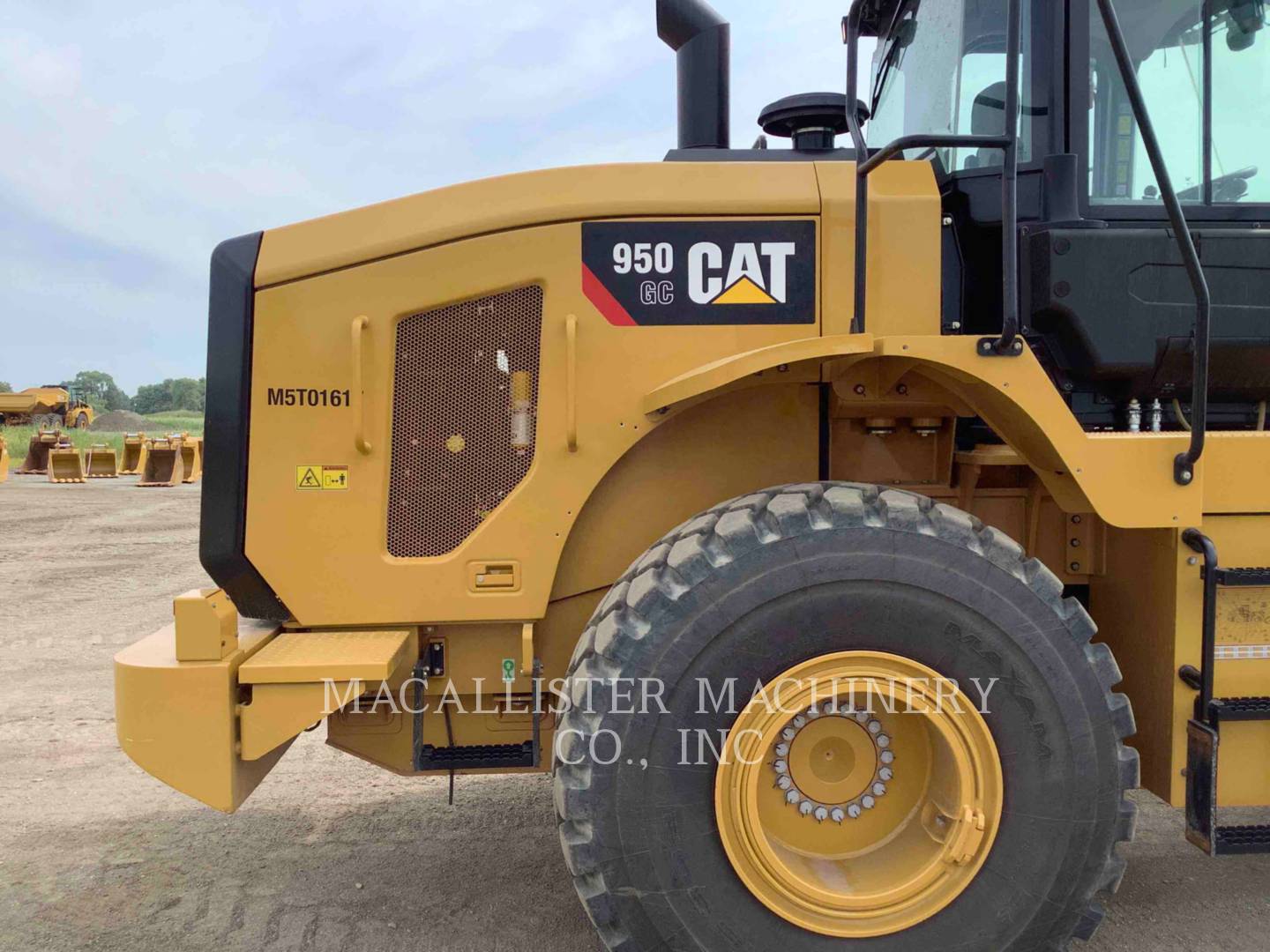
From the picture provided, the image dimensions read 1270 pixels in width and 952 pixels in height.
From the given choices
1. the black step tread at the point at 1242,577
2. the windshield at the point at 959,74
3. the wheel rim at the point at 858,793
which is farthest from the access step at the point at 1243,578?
the windshield at the point at 959,74

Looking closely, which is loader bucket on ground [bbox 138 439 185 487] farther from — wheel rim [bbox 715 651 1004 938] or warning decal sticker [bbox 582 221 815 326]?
wheel rim [bbox 715 651 1004 938]

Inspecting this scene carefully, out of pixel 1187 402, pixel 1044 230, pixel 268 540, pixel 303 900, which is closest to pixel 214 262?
pixel 268 540

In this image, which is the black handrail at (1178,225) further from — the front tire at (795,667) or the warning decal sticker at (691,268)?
the warning decal sticker at (691,268)

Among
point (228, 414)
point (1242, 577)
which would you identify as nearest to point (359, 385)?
point (228, 414)

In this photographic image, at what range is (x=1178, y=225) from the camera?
2184 millimetres

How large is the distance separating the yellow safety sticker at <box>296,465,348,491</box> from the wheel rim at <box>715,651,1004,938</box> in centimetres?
133

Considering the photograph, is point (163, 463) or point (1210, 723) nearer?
point (1210, 723)

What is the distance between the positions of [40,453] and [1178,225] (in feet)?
80.3

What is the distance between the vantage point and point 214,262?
258cm

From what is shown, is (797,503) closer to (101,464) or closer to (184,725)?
(184,725)

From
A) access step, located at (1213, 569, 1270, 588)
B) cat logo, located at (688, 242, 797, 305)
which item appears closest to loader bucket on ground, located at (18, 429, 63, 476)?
cat logo, located at (688, 242, 797, 305)

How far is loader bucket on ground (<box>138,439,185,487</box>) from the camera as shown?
61.9ft

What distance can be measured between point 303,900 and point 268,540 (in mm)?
1274

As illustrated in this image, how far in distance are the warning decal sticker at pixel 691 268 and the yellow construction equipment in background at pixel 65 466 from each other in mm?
20318
